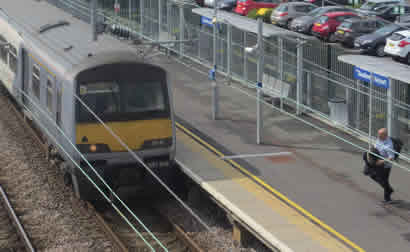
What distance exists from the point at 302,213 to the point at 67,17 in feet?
35.7

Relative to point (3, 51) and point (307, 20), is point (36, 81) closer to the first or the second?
point (3, 51)

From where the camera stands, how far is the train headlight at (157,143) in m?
15.9

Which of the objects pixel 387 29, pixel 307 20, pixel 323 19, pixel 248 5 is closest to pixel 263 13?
pixel 248 5

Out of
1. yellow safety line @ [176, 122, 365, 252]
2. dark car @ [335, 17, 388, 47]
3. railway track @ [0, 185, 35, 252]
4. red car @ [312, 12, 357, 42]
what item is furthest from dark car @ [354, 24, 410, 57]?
railway track @ [0, 185, 35, 252]

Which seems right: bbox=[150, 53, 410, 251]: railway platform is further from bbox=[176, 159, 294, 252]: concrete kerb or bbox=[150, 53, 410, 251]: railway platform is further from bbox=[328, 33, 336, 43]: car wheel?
bbox=[328, 33, 336, 43]: car wheel

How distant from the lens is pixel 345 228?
1406 cm

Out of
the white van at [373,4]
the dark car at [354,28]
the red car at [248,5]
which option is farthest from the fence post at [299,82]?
the white van at [373,4]

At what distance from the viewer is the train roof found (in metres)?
16.2

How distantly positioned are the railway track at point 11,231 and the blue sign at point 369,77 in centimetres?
925

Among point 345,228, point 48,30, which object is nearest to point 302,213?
point 345,228

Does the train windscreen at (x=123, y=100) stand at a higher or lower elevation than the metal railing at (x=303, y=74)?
higher

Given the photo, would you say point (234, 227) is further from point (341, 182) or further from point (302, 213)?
point (341, 182)

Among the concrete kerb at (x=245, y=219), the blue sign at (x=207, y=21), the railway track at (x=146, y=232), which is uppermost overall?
the blue sign at (x=207, y=21)

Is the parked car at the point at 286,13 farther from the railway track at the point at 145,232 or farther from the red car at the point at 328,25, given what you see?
the railway track at the point at 145,232
